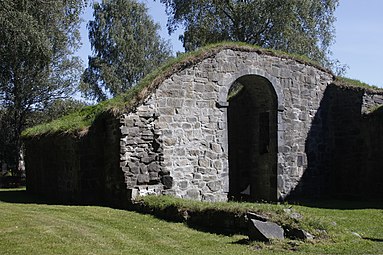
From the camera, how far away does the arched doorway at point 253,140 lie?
15.8 meters

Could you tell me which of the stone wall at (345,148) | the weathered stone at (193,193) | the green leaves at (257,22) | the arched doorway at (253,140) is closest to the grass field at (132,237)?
the weathered stone at (193,193)

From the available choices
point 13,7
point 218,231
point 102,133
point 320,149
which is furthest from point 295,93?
point 13,7

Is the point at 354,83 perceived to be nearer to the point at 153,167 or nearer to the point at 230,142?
the point at 230,142

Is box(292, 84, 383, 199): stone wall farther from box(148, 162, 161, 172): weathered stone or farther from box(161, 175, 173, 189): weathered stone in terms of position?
box(148, 162, 161, 172): weathered stone

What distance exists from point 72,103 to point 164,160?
18.7m

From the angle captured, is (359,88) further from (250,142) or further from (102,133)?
(102,133)

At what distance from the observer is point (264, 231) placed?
8750mm

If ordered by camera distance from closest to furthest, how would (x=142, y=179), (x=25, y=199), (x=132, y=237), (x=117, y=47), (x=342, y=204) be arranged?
(x=132, y=237), (x=142, y=179), (x=342, y=204), (x=25, y=199), (x=117, y=47)

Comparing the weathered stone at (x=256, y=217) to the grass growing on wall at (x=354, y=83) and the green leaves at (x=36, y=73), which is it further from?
the green leaves at (x=36, y=73)

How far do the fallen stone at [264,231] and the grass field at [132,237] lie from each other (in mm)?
163

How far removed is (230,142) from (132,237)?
8938 mm

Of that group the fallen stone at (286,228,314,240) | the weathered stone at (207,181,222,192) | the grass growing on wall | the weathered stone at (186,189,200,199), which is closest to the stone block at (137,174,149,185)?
the weathered stone at (186,189,200,199)

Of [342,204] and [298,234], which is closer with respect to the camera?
[298,234]

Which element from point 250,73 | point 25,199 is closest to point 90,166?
point 25,199
